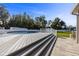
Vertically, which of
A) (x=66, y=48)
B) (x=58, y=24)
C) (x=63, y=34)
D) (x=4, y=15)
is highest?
(x=4, y=15)

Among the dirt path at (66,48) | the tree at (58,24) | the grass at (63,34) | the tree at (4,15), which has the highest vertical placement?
the tree at (4,15)

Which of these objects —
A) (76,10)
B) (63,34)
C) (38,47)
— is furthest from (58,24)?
(38,47)

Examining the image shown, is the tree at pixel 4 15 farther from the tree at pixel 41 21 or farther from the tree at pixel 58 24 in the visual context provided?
the tree at pixel 58 24

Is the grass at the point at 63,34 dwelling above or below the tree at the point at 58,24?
below

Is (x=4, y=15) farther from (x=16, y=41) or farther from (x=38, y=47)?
(x=38, y=47)

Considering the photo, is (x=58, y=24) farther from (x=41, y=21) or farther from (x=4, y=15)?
(x=4, y=15)

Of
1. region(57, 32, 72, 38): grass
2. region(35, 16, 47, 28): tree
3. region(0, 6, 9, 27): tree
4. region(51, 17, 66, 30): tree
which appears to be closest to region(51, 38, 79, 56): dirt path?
region(57, 32, 72, 38): grass

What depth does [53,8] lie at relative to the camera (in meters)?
2.76

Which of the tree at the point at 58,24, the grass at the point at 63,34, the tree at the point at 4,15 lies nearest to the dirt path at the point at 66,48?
the grass at the point at 63,34

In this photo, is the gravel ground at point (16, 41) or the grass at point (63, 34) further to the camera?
the grass at point (63, 34)

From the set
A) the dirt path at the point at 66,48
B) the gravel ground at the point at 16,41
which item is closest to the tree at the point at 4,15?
the gravel ground at the point at 16,41

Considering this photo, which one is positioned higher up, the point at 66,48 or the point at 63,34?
the point at 63,34

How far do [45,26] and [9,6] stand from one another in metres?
0.51

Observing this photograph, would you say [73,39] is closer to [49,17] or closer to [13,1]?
[49,17]
